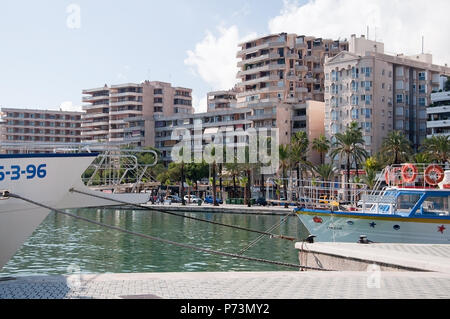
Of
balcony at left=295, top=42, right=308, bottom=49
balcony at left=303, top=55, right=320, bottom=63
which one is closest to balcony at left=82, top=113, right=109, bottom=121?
balcony at left=295, top=42, right=308, bottom=49

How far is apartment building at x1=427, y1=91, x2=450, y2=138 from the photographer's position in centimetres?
8356

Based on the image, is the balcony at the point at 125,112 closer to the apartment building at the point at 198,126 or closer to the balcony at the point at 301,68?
the apartment building at the point at 198,126

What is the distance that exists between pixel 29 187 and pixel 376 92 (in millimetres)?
80443

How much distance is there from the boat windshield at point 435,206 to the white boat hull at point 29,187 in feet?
51.4

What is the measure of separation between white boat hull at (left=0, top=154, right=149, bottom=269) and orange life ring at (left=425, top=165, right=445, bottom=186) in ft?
54.5

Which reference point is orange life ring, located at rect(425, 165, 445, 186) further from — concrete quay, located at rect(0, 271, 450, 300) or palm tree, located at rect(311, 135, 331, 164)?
palm tree, located at rect(311, 135, 331, 164)

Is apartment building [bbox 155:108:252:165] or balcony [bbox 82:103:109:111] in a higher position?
balcony [bbox 82:103:109:111]

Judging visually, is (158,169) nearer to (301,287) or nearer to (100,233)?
(100,233)

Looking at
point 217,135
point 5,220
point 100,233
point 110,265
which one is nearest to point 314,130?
point 217,135

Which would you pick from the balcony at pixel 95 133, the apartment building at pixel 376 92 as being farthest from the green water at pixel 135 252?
the balcony at pixel 95 133

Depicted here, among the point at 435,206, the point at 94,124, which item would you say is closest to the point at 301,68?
the point at 94,124

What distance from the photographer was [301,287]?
1302 cm

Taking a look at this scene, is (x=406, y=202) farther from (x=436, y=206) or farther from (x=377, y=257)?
(x=377, y=257)

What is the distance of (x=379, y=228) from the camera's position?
85.2ft
